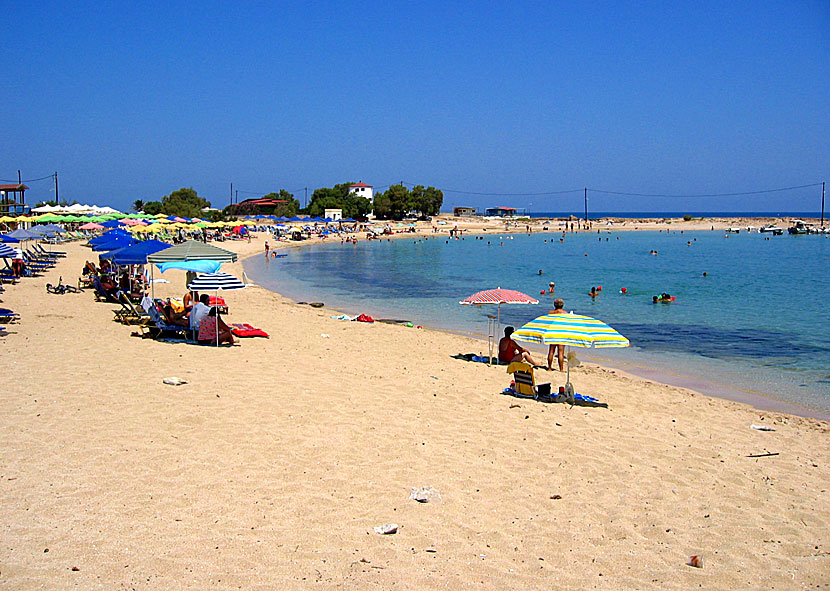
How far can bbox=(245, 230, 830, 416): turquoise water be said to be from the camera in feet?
47.0

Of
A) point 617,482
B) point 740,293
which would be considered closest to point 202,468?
point 617,482

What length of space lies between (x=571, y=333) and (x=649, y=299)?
1918 centimetres

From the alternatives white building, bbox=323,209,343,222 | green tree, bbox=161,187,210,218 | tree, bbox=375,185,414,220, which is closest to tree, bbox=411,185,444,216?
tree, bbox=375,185,414,220

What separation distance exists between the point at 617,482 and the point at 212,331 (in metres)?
7.93

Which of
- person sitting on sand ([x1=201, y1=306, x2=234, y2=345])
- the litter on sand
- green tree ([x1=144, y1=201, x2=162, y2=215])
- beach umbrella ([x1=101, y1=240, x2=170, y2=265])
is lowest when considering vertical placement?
the litter on sand

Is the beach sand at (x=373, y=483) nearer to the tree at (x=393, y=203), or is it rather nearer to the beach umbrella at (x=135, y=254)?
the beach umbrella at (x=135, y=254)

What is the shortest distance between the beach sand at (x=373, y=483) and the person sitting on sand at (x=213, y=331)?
1.37 meters

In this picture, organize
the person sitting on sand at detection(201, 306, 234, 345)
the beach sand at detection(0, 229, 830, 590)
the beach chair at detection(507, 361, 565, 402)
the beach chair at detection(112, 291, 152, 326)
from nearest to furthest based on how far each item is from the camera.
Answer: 1. the beach sand at detection(0, 229, 830, 590)
2. the beach chair at detection(507, 361, 565, 402)
3. the person sitting on sand at detection(201, 306, 234, 345)
4. the beach chair at detection(112, 291, 152, 326)

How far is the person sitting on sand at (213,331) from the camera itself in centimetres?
1154

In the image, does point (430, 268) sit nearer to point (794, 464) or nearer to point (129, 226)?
point (129, 226)

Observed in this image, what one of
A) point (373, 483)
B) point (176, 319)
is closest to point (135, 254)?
point (176, 319)

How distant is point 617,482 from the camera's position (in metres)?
6.12

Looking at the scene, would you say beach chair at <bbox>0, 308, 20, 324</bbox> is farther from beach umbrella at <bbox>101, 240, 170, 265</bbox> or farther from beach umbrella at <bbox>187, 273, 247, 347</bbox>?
beach umbrella at <bbox>187, 273, 247, 347</bbox>

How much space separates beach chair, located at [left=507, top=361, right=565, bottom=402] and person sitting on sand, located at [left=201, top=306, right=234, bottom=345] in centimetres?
545
